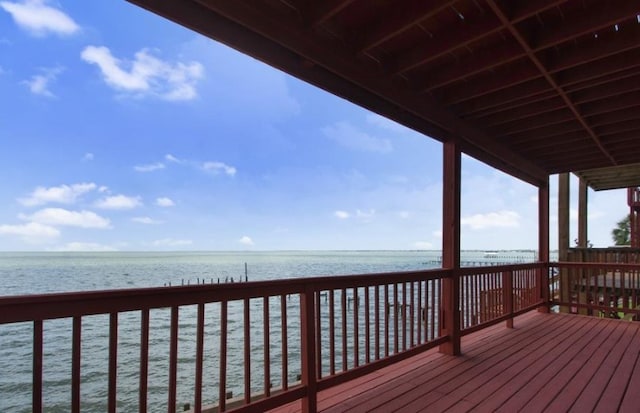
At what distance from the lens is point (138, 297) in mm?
1687

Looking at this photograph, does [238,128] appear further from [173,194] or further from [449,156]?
[449,156]

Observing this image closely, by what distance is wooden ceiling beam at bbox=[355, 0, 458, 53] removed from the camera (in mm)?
2031

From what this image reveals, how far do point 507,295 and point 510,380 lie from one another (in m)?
2.18

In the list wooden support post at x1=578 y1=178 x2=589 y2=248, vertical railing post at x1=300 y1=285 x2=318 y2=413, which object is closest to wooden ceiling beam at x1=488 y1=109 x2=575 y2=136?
vertical railing post at x1=300 y1=285 x2=318 y2=413

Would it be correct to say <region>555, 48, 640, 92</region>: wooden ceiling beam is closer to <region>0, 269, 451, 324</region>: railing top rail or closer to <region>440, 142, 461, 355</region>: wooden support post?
<region>440, 142, 461, 355</region>: wooden support post

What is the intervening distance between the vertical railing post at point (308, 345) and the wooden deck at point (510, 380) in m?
0.14

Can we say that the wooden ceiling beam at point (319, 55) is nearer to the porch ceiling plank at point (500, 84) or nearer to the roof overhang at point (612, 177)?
the porch ceiling plank at point (500, 84)

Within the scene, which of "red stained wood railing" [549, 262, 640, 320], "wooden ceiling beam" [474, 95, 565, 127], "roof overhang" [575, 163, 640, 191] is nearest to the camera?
"wooden ceiling beam" [474, 95, 565, 127]

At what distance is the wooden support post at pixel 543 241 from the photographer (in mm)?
5979

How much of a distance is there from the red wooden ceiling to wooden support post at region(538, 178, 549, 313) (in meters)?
1.94

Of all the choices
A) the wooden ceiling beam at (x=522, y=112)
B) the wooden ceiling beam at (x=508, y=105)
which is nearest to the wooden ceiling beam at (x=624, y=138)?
the wooden ceiling beam at (x=522, y=112)

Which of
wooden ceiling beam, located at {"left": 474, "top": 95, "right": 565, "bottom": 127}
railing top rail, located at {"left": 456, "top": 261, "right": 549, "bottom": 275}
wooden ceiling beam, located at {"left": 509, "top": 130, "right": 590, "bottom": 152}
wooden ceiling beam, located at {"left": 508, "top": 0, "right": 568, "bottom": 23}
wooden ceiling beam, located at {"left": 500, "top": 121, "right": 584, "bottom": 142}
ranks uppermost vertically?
wooden ceiling beam, located at {"left": 508, "top": 0, "right": 568, "bottom": 23}

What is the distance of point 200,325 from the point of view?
6.22 ft

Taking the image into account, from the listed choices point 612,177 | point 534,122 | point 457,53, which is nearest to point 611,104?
point 534,122
